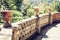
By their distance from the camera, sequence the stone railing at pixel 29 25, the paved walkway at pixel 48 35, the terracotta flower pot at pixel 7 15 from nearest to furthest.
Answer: the stone railing at pixel 29 25, the terracotta flower pot at pixel 7 15, the paved walkway at pixel 48 35

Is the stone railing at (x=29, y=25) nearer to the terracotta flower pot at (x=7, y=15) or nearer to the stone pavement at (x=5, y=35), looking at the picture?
the stone pavement at (x=5, y=35)

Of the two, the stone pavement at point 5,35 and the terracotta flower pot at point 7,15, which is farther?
the terracotta flower pot at point 7,15

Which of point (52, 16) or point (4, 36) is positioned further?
point (52, 16)

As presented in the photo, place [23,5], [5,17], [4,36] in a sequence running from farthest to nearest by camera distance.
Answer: [23,5], [5,17], [4,36]

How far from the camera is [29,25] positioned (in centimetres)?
1005

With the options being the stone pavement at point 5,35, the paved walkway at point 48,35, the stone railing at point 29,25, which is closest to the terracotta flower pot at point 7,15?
the stone railing at point 29,25

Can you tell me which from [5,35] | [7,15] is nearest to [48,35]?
[7,15]

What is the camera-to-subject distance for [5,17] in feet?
27.9

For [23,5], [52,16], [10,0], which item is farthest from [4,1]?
[52,16]

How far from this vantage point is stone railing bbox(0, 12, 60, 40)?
6923 mm

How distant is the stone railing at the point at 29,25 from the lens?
6923mm

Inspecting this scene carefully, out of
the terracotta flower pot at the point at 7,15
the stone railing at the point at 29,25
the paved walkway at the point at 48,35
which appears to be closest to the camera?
the stone railing at the point at 29,25

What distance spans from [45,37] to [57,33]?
4.93ft

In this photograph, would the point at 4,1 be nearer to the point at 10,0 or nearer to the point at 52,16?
the point at 10,0
